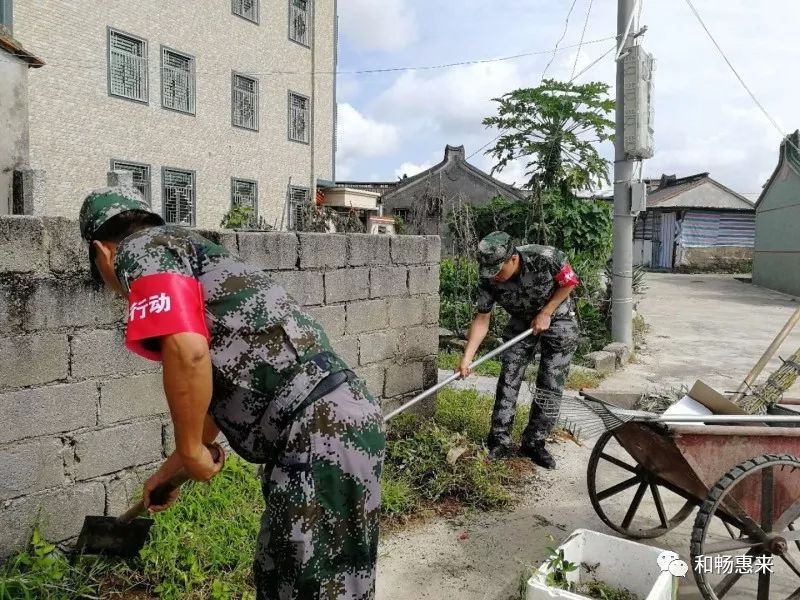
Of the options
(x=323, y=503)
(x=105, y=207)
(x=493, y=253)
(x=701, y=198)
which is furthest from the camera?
(x=701, y=198)

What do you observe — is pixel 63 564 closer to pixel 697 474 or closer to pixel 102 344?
pixel 102 344

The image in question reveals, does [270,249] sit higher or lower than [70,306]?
higher

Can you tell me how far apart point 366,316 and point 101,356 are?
1.98 metres

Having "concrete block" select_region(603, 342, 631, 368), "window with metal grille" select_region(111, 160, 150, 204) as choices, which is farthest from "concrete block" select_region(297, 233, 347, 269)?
"window with metal grille" select_region(111, 160, 150, 204)

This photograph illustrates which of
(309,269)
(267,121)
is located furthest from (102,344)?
(267,121)

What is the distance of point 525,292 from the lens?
476 centimetres

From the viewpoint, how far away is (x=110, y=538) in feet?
9.71

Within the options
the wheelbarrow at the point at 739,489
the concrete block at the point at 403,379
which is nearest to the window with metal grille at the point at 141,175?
the concrete block at the point at 403,379

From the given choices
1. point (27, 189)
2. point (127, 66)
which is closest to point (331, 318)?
point (27, 189)

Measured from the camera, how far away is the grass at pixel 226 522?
9.40 ft

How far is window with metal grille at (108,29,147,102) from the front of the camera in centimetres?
1386

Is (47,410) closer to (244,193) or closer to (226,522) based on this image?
(226,522)

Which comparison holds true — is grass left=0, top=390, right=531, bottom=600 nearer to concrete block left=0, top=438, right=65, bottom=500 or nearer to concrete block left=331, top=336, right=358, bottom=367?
concrete block left=0, top=438, right=65, bottom=500

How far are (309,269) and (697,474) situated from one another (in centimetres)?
251
